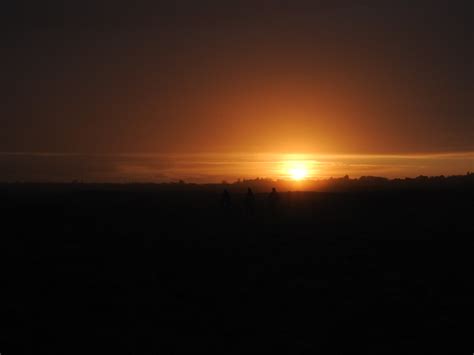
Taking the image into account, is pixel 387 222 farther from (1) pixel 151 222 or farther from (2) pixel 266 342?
(2) pixel 266 342

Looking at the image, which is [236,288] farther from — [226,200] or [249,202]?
[226,200]

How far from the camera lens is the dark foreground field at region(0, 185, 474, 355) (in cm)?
1841

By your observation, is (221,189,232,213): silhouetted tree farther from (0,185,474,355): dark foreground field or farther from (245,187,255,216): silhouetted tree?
(0,185,474,355): dark foreground field

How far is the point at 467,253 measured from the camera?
30.8 m

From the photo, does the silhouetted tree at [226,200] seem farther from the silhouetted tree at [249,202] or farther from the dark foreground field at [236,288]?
the dark foreground field at [236,288]

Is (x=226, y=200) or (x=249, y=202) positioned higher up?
(x=226, y=200)

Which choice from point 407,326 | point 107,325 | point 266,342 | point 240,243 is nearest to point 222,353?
point 266,342

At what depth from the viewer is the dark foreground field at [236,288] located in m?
18.4

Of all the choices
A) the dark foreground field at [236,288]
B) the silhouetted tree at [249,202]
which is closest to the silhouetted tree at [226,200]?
the silhouetted tree at [249,202]

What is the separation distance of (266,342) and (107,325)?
6.39m

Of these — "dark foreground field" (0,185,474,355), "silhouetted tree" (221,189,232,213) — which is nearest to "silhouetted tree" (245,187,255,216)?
"silhouetted tree" (221,189,232,213)

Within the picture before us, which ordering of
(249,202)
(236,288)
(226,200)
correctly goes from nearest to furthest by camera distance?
(236,288)
(249,202)
(226,200)

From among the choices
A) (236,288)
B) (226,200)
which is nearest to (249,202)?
(226,200)

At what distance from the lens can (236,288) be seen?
24094mm
